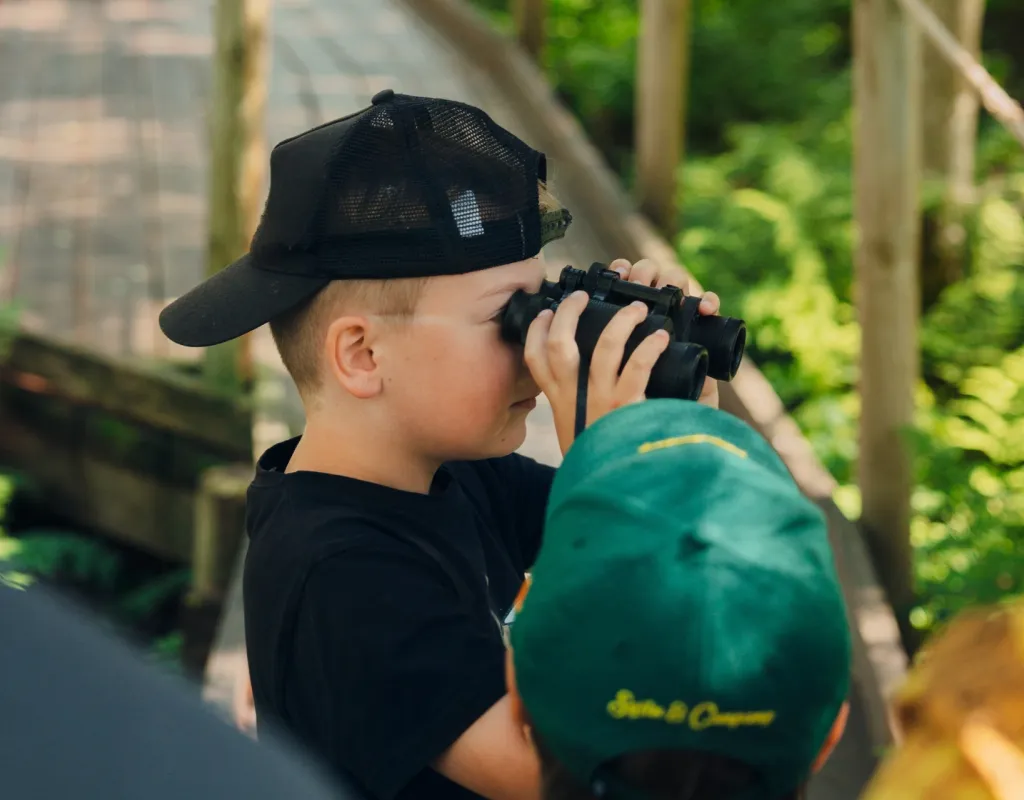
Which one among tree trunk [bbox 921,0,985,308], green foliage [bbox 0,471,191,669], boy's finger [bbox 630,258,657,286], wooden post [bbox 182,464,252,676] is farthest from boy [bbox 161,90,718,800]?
tree trunk [bbox 921,0,985,308]

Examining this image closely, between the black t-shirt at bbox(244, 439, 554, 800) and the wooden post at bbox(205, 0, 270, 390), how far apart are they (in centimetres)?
320

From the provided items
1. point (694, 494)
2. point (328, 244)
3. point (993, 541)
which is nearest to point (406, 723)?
point (694, 494)

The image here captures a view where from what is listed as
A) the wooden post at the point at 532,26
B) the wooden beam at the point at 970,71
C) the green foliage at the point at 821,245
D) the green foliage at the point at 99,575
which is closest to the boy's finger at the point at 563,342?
the wooden beam at the point at 970,71

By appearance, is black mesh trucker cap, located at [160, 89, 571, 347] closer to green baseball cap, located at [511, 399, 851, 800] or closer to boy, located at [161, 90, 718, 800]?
boy, located at [161, 90, 718, 800]

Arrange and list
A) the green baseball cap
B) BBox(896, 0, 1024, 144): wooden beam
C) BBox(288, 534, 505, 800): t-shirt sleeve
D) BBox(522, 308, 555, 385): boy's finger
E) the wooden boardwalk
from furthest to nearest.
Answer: the wooden boardwalk, BBox(896, 0, 1024, 144): wooden beam, BBox(522, 308, 555, 385): boy's finger, BBox(288, 534, 505, 800): t-shirt sleeve, the green baseball cap

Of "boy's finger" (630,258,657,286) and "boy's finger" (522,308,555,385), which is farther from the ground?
"boy's finger" (630,258,657,286)

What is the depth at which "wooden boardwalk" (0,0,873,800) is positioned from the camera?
5.50m

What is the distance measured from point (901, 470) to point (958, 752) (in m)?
3.33

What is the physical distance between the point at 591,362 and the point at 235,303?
0.47 m

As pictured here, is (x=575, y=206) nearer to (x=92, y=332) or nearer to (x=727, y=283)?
(x=727, y=283)

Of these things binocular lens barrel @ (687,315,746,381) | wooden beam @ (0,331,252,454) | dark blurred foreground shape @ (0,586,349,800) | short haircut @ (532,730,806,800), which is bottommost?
wooden beam @ (0,331,252,454)

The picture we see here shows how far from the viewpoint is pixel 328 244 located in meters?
1.58

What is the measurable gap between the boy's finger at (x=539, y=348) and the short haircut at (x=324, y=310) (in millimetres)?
156

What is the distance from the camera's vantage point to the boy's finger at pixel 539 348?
4.88ft
